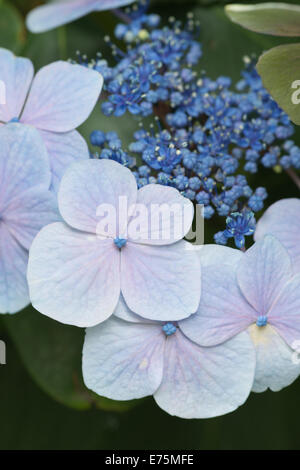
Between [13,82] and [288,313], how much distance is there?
0.38m

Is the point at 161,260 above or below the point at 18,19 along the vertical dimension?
below

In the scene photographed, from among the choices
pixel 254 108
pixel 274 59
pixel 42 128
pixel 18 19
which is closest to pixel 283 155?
pixel 254 108

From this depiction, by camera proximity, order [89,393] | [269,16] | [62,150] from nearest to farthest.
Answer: [269,16] → [62,150] → [89,393]

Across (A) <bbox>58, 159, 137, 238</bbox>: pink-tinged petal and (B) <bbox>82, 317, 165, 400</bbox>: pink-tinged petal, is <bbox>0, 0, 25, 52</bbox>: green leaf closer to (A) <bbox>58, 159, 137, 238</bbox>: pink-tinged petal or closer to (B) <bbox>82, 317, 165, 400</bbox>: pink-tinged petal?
(A) <bbox>58, 159, 137, 238</bbox>: pink-tinged petal

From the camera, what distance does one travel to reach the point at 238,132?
682 mm

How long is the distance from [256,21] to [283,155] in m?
0.23

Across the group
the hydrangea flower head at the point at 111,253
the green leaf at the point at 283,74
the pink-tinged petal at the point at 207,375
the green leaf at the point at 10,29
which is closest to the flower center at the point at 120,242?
the hydrangea flower head at the point at 111,253

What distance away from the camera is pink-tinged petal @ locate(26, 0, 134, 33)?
77 centimetres

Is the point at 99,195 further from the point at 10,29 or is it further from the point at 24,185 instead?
the point at 10,29

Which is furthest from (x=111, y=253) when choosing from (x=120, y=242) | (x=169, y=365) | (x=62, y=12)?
(x=62, y=12)

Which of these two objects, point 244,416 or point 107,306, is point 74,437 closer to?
point 244,416

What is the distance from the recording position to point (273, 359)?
584 millimetres

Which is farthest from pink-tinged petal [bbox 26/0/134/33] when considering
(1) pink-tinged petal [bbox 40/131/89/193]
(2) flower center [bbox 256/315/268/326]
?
(2) flower center [bbox 256/315/268/326]

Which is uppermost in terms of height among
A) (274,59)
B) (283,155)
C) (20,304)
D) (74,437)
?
(274,59)
